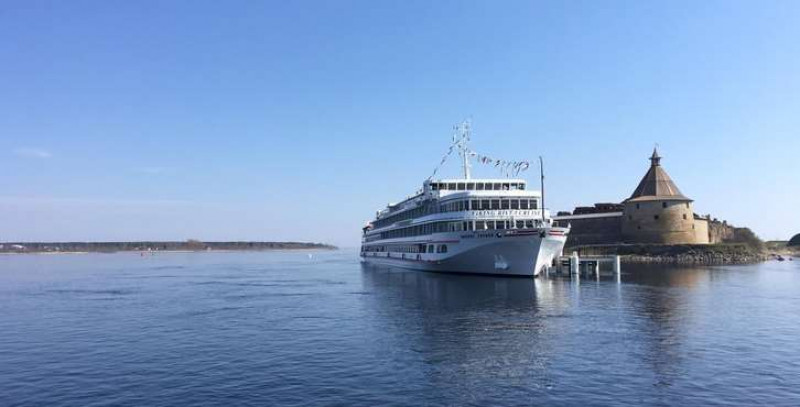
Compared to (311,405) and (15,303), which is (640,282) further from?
(15,303)

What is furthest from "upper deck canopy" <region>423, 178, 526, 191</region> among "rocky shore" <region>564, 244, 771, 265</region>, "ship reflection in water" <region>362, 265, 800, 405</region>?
"rocky shore" <region>564, 244, 771, 265</region>

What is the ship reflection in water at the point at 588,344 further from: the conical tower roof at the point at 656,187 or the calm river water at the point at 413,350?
the conical tower roof at the point at 656,187

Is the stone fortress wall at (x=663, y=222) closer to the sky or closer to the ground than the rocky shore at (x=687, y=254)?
closer to the sky

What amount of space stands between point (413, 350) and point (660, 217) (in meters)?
95.9

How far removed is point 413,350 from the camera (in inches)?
1051

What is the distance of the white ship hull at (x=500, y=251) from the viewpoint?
56.3 meters

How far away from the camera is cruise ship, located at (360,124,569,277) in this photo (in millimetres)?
57469

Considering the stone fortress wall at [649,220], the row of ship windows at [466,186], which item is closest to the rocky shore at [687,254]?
the stone fortress wall at [649,220]

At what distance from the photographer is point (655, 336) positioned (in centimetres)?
2905

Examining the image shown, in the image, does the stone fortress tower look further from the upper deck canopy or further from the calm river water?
the calm river water

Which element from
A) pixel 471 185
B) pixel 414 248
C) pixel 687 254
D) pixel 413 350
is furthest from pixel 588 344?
pixel 687 254

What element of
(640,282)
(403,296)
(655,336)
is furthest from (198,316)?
(640,282)

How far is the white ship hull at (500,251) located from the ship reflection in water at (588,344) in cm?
694

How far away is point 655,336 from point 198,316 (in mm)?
29194
